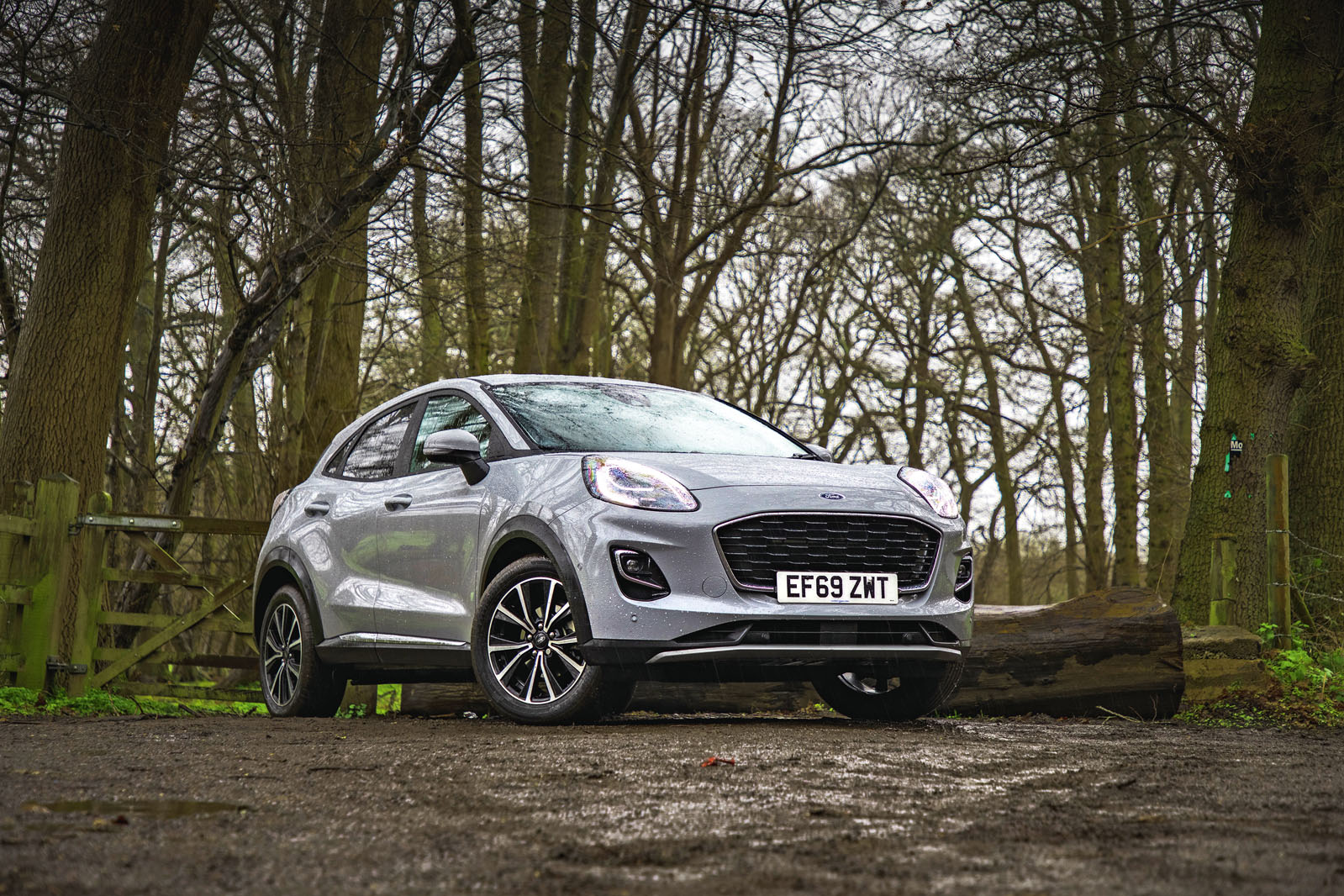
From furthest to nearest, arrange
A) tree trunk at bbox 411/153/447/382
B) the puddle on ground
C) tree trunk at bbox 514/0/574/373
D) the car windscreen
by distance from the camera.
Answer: tree trunk at bbox 514/0/574/373 → tree trunk at bbox 411/153/447/382 → the car windscreen → the puddle on ground

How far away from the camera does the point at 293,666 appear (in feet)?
25.7

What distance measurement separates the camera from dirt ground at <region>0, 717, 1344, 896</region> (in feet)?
8.78

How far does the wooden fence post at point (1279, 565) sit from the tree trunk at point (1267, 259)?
1511 millimetres

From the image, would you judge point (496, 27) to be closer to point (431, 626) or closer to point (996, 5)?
point (996, 5)

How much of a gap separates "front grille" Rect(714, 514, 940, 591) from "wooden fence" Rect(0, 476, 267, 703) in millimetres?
5199

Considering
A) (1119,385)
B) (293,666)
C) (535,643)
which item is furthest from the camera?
(1119,385)

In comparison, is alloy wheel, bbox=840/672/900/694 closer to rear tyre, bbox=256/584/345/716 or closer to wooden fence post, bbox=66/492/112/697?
rear tyre, bbox=256/584/345/716

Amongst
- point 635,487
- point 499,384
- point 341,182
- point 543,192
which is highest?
point 543,192

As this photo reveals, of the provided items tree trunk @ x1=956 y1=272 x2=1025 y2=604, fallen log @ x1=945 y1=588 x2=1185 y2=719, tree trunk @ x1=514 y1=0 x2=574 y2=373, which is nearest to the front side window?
fallen log @ x1=945 y1=588 x2=1185 y2=719

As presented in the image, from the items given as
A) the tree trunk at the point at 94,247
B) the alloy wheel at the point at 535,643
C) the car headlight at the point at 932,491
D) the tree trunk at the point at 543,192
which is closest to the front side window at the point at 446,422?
the alloy wheel at the point at 535,643

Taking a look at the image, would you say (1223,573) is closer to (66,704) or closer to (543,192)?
(66,704)

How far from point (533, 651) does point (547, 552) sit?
1.63 feet

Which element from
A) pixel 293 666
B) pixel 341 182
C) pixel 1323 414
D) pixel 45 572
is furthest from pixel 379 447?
pixel 1323 414

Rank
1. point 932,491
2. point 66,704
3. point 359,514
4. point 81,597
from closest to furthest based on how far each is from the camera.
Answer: point 932,491, point 359,514, point 66,704, point 81,597
